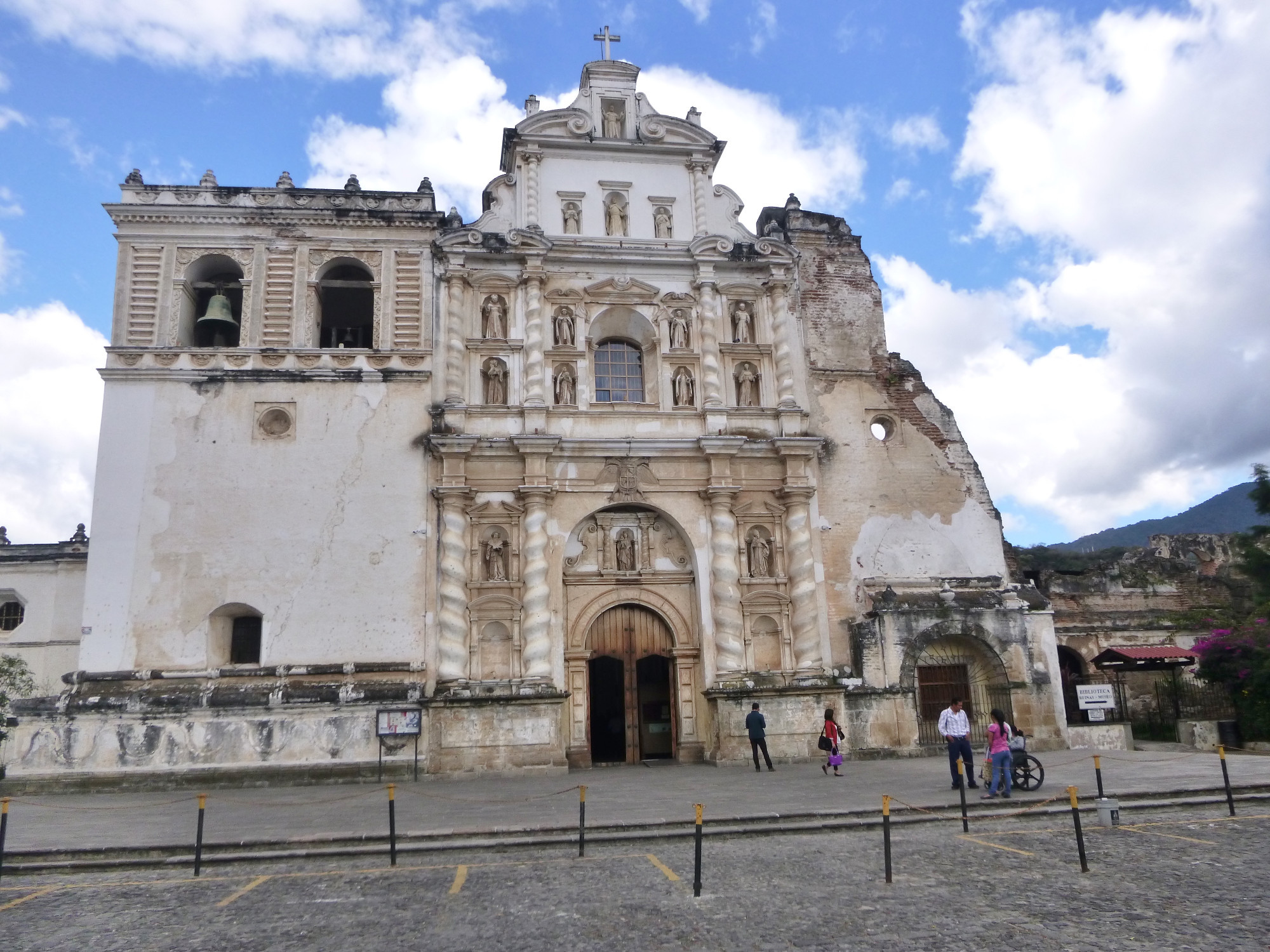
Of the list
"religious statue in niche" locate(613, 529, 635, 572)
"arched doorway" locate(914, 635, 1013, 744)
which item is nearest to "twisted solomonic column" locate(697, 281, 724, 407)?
"religious statue in niche" locate(613, 529, 635, 572)

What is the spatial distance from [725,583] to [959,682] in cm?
607

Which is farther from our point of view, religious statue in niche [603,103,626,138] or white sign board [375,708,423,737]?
religious statue in niche [603,103,626,138]

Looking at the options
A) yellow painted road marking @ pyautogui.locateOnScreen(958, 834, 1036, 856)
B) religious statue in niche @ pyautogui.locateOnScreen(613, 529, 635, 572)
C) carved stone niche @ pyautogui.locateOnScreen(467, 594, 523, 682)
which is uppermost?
religious statue in niche @ pyautogui.locateOnScreen(613, 529, 635, 572)

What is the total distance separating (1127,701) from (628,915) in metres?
23.7

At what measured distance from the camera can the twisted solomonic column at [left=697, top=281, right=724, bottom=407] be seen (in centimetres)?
2302

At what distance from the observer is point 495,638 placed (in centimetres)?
2094

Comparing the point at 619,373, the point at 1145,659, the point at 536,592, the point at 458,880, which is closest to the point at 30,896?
the point at 458,880

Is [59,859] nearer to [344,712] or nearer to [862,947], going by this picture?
[344,712]

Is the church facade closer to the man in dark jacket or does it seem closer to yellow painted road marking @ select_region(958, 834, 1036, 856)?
the man in dark jacket

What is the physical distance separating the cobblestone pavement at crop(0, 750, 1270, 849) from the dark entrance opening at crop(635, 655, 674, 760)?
1815 mm

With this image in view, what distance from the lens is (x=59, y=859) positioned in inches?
439

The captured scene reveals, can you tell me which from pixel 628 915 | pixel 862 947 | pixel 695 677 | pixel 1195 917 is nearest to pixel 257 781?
pixel 695 677

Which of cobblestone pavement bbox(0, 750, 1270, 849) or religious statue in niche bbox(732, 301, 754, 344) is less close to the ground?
religious statue in niche bbox(732, 301, 754, 344)

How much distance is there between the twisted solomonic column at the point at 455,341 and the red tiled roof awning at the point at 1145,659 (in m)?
17.5
